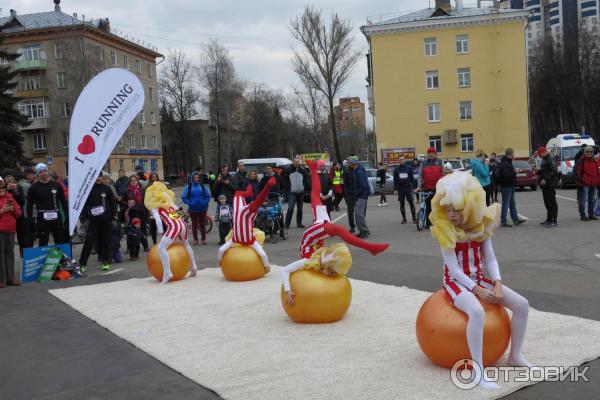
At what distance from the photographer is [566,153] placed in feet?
98.0

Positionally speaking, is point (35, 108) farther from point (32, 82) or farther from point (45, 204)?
point (45, 204)

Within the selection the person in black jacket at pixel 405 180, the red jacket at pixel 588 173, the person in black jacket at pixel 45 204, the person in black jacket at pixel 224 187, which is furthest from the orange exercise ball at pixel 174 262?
the red jacket at pixel 588 173

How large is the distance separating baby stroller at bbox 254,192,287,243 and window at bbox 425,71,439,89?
38.6 meters

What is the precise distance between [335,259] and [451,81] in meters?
47.2

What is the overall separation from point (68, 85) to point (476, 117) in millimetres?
36451

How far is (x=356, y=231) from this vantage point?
1645 centimetres

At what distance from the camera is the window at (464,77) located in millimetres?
50906

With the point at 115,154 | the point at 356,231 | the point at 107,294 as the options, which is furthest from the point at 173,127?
the point at 107,294

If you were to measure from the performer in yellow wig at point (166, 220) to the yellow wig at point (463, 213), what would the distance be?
606 centimetres

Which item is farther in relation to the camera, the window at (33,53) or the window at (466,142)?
the window at (33,53)

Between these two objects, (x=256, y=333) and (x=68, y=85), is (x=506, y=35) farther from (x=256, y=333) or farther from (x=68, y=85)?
(x=256, y=333)

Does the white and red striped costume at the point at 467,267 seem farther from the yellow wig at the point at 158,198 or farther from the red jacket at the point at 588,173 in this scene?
the red jacket at the point at 588,173

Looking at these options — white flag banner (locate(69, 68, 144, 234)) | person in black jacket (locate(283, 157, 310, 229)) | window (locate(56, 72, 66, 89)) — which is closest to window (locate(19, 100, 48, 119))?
window (locate(56, 72, 66, 89))

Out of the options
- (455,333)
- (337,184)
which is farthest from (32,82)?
(455,333)
